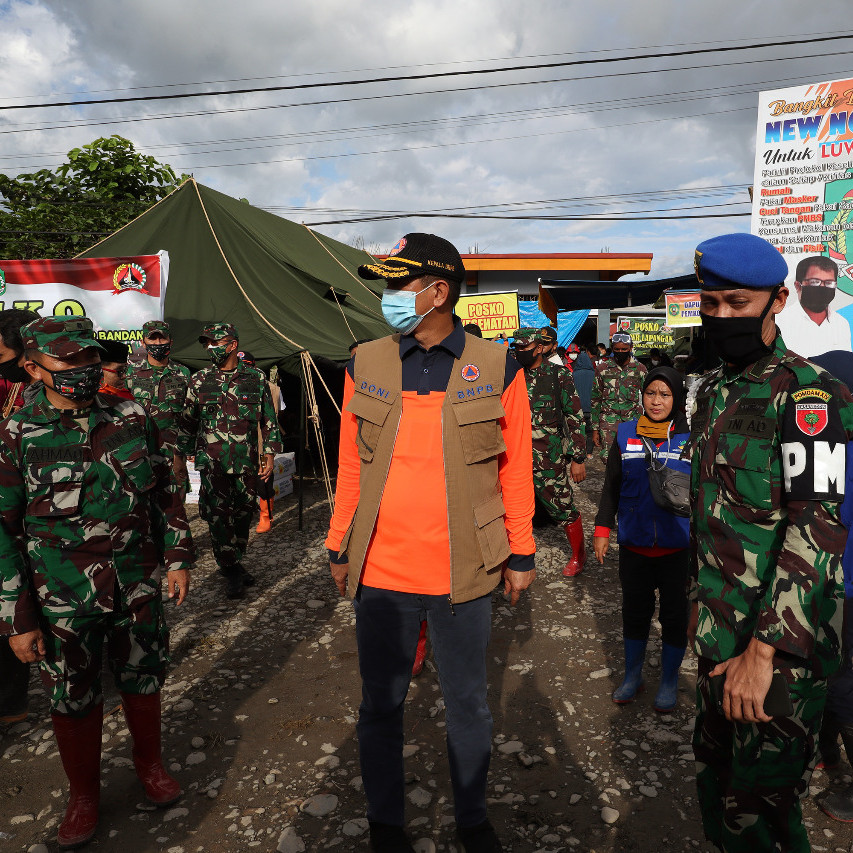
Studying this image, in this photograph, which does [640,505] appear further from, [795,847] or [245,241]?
[245,241]

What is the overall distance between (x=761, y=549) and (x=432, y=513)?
1044 millimetres

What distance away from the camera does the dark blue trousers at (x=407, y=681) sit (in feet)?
7.37

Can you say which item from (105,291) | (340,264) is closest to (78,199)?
(340,264)

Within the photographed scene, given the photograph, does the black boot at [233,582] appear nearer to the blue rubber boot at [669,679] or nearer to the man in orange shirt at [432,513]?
the man in orange shirt at [432,513]

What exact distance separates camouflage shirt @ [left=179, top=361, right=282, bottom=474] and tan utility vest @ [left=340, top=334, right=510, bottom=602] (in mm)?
3370

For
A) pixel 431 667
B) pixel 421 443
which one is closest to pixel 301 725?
pixel 431 667

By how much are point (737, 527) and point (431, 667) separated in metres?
2.74

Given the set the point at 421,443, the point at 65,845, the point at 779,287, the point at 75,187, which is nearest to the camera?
the point at 779,287

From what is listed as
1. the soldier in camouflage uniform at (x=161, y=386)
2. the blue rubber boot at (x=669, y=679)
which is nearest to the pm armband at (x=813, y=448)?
the blue rubber boot at (x=669, y=679)

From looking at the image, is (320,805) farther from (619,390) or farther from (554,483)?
(619,390)

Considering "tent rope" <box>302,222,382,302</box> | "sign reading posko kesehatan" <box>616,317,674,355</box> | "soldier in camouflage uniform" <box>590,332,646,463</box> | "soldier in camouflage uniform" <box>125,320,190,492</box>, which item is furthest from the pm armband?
"sign reading posko kesehatan" <box>616,317,674,355</box>

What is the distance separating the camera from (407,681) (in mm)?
2334

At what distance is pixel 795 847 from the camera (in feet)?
6.13

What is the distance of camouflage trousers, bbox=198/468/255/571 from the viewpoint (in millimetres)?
5348
